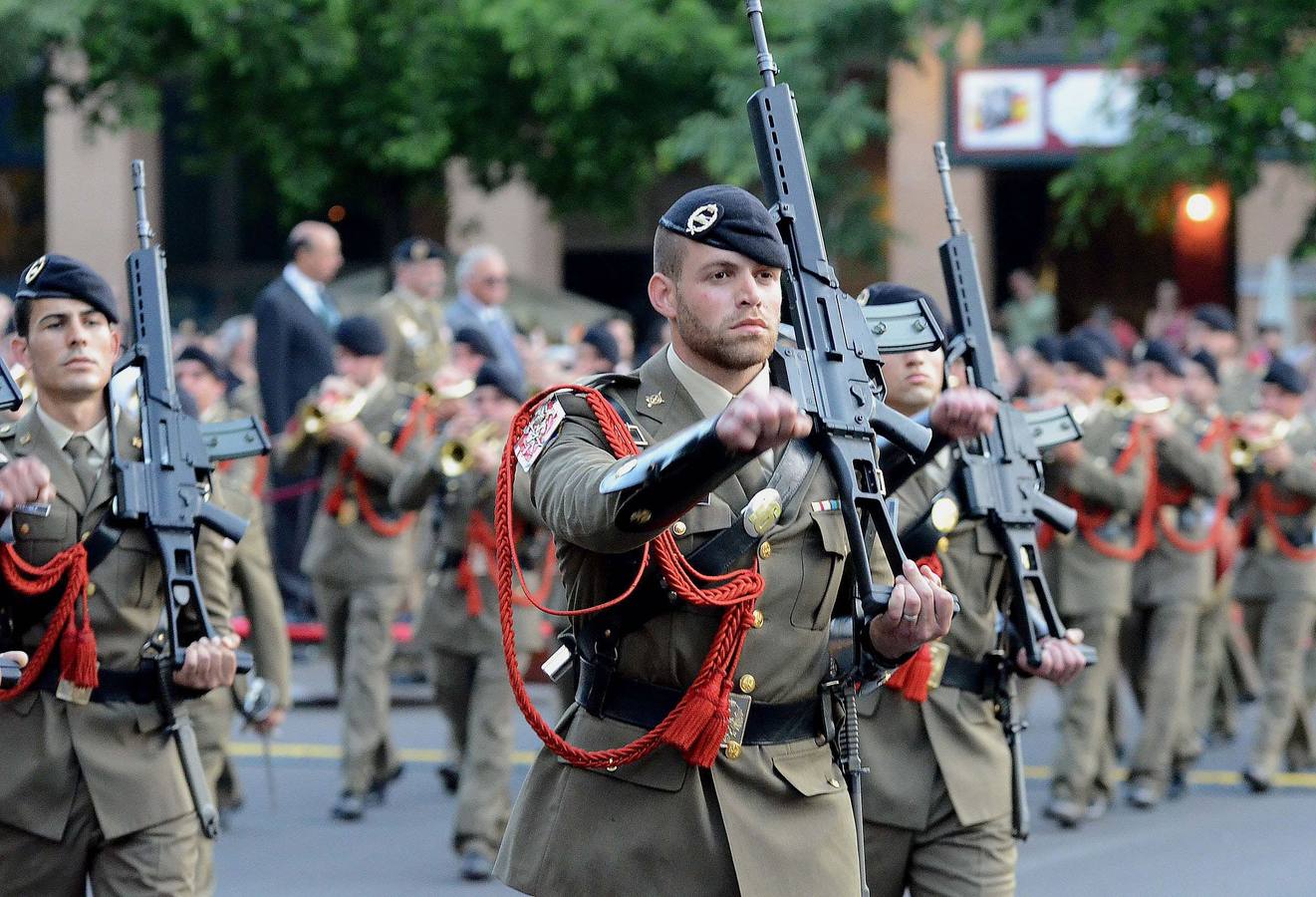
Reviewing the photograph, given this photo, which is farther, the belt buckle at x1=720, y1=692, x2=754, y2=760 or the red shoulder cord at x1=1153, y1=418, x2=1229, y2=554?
the red shoulder cord at x1=1153, y1=418, x2=1229, y2=554

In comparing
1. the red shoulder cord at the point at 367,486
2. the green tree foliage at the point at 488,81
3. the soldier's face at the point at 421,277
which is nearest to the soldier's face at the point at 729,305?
the red shoulder cord at the point at 367,486

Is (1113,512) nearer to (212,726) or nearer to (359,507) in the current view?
(359,507)

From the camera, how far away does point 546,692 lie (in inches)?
535

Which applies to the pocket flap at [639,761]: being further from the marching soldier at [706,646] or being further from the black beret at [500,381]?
the black beret at [500,381]

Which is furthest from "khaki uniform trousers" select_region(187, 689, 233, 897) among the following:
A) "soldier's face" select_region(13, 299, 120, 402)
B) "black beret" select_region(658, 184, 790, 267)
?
"black beret" select_region(658, 184, 790, 267)

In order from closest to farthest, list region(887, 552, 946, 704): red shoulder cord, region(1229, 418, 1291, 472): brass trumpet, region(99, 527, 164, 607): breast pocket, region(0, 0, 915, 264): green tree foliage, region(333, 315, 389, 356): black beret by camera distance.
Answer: region(99, 527, 164, 607): breast pocket, region(887, 552, 946, 704): red shoulder cord, region(333, 315, 389, 356): black beret, region(1229, 418, 1291, 472): brass trumpet, region(0, 0, 915, 264): green tree foliage

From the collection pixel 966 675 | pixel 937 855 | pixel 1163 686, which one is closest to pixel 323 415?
pixel 1163 686

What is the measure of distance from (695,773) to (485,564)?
5.33 metres

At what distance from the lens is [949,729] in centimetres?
612

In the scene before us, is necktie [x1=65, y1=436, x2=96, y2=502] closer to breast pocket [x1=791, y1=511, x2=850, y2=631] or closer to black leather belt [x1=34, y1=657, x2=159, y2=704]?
black leather belt [x1=34, y1=657, x2=159, y2=704]

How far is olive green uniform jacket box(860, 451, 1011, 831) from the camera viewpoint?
234 inches

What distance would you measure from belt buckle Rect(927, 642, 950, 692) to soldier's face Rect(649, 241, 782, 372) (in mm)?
1911

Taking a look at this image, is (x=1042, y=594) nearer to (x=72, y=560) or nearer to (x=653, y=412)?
(x=653, y=412)

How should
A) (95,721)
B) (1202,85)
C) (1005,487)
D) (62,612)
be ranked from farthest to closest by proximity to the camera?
(1202,85) → (1005,487) → (95,721) → (62,612)
